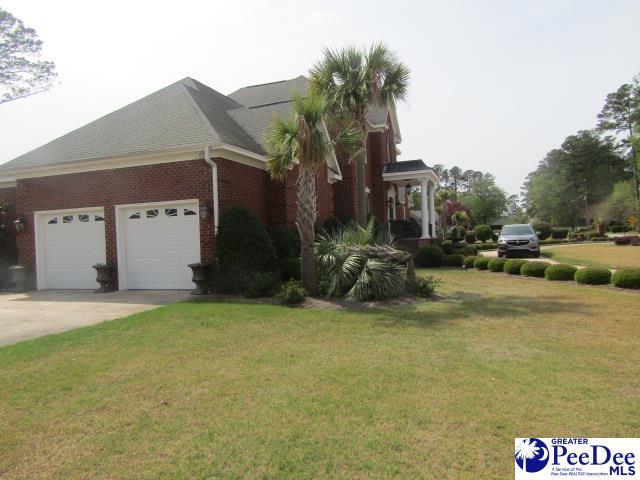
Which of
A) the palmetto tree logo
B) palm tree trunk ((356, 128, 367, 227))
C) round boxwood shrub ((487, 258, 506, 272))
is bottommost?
the palmetto tree logo

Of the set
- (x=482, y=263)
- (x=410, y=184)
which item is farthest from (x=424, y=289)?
(x=410, y=184)

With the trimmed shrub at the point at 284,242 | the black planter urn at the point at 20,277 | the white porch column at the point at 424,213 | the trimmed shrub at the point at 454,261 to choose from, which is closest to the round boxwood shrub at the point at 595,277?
the trimmed shrub at the point at 454,261

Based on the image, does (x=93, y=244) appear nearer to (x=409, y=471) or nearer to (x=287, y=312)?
(x=287, y=312)

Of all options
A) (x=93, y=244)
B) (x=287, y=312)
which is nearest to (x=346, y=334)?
(x=287, y=312)

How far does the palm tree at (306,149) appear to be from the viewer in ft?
32.1

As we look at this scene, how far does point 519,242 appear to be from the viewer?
21656 mm

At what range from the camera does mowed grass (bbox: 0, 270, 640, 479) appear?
3.22m

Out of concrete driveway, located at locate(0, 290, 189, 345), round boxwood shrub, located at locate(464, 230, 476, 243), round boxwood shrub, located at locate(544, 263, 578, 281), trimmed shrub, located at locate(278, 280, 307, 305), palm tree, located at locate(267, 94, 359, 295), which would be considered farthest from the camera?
round boxwood shrub, located at locate(464, 230, 476, 243)

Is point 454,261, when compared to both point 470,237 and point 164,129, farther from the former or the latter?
point 470,237

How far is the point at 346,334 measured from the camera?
687 centimetres

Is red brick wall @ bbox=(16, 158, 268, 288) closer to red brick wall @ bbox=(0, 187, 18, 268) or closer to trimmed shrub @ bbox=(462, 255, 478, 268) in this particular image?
red brick wall @ bbox=(0, 187, 18, 268)

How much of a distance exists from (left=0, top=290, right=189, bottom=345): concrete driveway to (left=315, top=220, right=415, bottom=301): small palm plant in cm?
356

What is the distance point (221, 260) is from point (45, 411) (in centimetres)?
727

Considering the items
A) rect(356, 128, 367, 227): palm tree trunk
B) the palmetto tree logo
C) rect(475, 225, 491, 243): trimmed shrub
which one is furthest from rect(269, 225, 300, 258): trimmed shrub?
rect(475, 225, 491, 243): trimmed shrub
